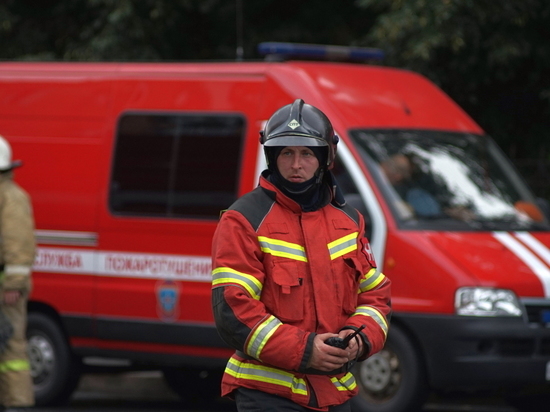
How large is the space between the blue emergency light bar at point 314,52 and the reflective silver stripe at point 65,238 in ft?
5.73

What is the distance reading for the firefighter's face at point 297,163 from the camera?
13.2 feet

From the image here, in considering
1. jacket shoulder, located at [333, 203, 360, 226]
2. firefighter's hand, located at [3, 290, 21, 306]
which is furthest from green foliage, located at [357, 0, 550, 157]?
jacket shoulder, located at [333, 203, 360, 226]

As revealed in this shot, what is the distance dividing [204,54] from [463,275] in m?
6.29

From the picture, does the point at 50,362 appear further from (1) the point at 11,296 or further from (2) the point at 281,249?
(2) the point at 281,249

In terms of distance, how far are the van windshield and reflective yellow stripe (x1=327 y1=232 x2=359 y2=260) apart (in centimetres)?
361

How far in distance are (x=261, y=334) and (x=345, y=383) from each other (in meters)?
0.40

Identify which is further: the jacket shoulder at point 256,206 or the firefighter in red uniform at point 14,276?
the firefighter in red uniform at point 14,276

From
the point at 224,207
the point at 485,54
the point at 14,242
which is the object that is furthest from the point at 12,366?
the point at 485,54

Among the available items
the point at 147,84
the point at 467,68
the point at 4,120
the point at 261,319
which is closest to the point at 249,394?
the point at 261,319

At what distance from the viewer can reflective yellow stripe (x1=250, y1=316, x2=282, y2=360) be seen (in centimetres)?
383

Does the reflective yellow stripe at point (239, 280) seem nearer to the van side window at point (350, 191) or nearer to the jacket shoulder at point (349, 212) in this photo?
the jacket shoulder at point (349, 212)

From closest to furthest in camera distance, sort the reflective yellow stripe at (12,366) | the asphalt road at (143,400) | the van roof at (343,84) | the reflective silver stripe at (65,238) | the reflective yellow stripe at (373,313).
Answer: the reflective yellow stripe at (373,313), the reflective yellow stripe at (12,366), the van roof at (343,84), the reflective silver stripe at (65,238), the asphalt road at (143,400)

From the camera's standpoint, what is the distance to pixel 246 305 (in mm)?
3861

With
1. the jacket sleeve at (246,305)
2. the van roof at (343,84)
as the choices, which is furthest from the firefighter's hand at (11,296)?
the jacket sleeve at (246,305)
